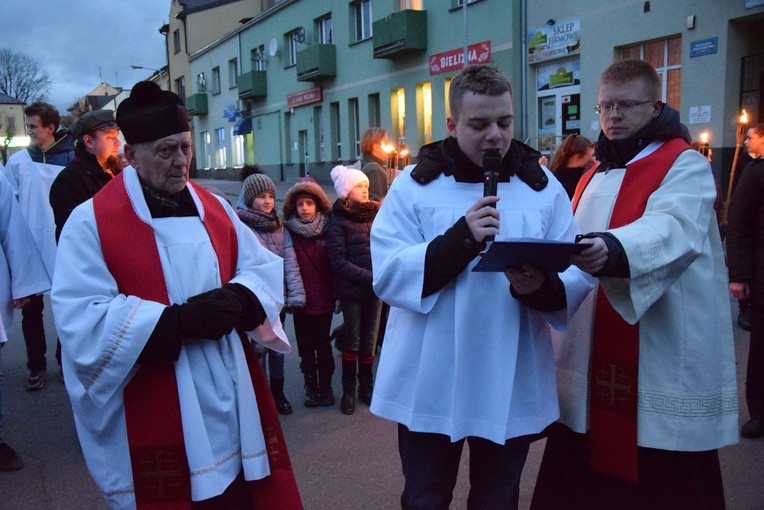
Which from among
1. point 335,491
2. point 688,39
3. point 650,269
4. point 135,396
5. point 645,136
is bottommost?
point 335,491

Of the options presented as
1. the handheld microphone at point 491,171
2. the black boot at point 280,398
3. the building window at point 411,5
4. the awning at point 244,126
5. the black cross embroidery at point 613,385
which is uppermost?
the building window at point 411,5

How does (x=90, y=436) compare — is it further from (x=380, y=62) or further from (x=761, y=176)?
(x=380, y=62)

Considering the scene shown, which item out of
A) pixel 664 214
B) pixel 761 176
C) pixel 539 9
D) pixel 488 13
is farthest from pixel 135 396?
pixel 488 13

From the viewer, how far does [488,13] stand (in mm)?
17469

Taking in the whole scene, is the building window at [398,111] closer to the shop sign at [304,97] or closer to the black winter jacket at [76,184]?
the shop sign at [304,97]

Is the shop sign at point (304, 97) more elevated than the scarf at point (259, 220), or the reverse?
the shop sign at point (304, 97)

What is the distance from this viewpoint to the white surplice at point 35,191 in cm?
518

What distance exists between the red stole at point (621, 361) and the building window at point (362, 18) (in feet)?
73.1

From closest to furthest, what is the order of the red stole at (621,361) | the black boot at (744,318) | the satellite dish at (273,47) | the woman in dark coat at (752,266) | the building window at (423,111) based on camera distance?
1. the red stole at (621,361)
2. the woman in dark coat at (752,266)
3. the black boot at (744,318)
4. the building window at (423,111)
5. the satellite dish at (273,47)

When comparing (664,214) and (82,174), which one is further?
(82,174)

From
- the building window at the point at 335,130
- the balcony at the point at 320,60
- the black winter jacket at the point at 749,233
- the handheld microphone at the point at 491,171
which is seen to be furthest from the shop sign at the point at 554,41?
the handheld microphone at the point at 491,171

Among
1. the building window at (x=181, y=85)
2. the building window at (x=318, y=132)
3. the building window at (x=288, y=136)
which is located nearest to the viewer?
the building window at (x=318, y=132)

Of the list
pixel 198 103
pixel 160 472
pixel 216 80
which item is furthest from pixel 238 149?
pixel 160 472

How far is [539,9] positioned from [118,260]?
15691mm
